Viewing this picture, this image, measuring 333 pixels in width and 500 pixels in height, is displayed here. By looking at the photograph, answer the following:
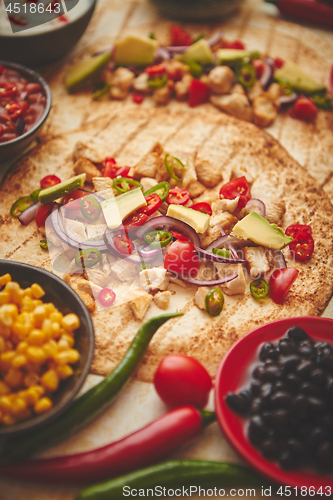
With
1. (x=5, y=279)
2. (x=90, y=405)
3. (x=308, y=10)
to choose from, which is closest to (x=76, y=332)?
(x=90, y=405)

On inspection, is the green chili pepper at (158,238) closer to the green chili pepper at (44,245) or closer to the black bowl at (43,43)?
the green chili pepper at (44,245)

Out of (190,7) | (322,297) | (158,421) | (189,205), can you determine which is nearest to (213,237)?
(189,205)

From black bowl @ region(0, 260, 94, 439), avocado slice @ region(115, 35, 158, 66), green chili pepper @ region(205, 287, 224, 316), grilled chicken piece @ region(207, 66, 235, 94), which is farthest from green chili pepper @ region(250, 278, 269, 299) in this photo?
avocado slice @ region(115, 35, 158, 66)

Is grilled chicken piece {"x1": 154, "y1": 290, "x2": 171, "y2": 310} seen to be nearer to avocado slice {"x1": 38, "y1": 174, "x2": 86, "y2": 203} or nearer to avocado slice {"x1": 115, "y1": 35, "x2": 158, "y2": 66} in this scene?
avocado slice {"x1": 38, "y1": 174, "x2": 86, "y2": 203}

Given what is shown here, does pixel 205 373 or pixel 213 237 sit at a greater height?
pixel 213 237

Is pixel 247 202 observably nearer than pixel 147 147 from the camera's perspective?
Yes

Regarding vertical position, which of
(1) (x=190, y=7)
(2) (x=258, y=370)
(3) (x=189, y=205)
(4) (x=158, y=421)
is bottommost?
(4) (x=158, y=421)

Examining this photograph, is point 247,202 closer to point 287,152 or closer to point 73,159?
point 287,152

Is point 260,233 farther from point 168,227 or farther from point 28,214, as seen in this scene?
point 28,214
